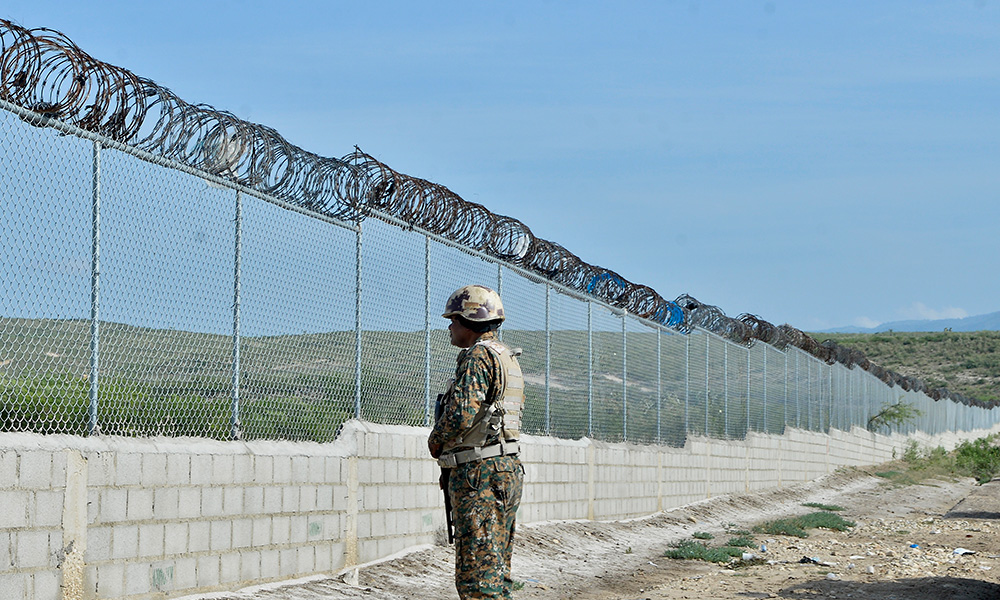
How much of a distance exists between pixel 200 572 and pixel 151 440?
84 centimetres

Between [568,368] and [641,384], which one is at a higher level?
[568,368]

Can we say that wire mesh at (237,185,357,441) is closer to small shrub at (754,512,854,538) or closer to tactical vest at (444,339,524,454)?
tactical vest at (444,339,524,454)

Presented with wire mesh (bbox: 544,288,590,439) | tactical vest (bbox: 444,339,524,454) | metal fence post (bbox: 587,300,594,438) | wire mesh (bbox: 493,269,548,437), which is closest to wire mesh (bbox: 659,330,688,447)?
metal fence post (bbox: 587,300,594,438)

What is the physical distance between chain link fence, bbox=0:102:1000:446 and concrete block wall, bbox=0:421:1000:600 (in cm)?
19

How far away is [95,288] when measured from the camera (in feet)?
19.5

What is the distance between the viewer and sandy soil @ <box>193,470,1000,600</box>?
8.64 m

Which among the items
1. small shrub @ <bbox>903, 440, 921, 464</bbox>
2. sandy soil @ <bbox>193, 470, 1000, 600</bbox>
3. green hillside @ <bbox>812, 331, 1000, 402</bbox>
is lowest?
sandy soil @ <bbox>193, 470, 1000, 600</bbox>

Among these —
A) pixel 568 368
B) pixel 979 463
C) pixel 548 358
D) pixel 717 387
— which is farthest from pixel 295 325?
pixel 979 463

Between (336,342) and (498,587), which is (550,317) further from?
(498,587)

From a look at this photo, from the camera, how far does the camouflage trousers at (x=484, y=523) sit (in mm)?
5208

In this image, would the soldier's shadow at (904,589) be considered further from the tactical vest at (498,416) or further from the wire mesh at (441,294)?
the tactical vest at (498,416)

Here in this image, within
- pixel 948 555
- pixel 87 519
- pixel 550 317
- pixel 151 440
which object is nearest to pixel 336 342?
pixel 151 440

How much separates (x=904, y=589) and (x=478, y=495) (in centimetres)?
508

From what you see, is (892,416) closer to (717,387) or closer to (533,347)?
(717,387)
